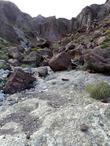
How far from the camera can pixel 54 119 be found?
14102 mm

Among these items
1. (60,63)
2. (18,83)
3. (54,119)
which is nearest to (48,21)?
(60,63)

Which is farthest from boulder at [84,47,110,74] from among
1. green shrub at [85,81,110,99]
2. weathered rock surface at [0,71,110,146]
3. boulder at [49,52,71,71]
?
green shrub at [85,81,110,99]

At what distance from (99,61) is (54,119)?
10.2m

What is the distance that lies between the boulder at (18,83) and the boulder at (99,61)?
4.88m

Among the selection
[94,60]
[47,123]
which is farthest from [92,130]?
[94,60]

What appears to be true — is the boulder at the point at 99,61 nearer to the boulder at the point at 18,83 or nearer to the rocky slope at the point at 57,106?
the rocky slope at the point at 57,106

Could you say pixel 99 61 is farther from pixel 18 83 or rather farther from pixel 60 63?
pixel 18 83

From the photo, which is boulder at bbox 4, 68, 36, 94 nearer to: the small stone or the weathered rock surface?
the weathered rock surface

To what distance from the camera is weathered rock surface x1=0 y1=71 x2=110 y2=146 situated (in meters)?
12.6

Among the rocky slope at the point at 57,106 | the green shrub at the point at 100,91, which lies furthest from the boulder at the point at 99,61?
the green shrub at the point at 100,91

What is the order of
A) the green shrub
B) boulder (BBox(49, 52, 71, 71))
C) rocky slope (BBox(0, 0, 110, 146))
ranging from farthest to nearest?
boulder (BBox(49, 52, 71, 71)) < the green shrub < rocky slope (BBox(0, 0, 110, 146))

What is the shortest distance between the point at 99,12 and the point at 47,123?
8985 centimetres

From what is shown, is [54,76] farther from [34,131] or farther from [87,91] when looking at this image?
[34,131]

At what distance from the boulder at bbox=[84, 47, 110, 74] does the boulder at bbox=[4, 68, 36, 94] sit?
488 cm
